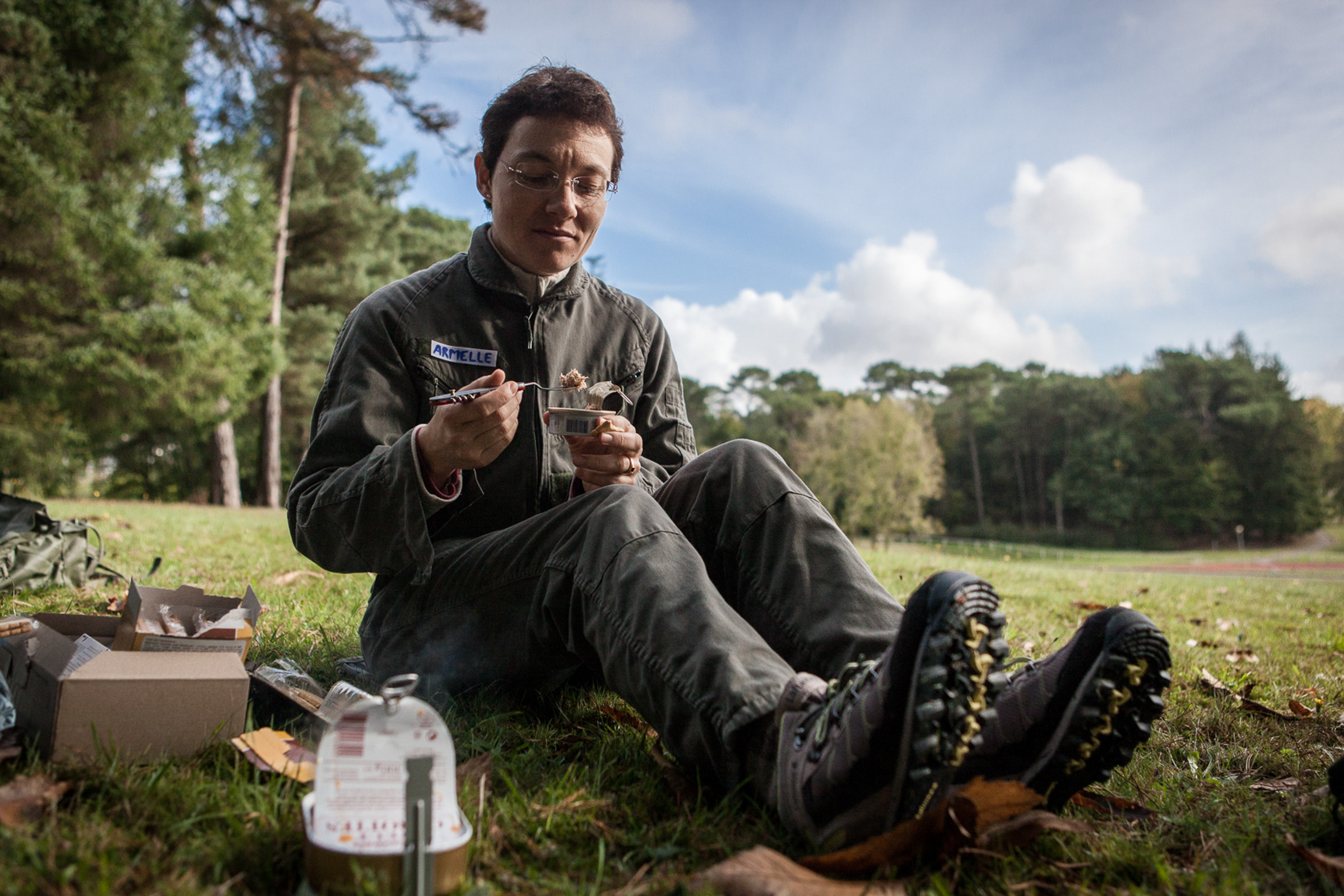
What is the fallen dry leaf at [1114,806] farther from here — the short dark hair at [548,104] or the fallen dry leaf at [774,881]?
the short dark hair at [548,104]

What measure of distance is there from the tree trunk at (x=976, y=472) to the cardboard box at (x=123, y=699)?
6658 centimetres

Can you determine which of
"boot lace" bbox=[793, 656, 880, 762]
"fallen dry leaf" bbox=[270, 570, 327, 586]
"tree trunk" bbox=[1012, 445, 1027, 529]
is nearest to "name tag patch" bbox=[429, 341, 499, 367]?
"boot lace" bbox=[793, 656, 880, 762]

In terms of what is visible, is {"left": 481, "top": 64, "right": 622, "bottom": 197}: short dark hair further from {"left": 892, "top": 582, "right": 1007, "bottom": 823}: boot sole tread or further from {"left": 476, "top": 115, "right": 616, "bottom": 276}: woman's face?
{"left": 892, "top": 582, "right": 1007, "bottom": 823}: boot sole tread

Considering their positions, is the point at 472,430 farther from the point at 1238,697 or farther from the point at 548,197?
the point at 1238,697

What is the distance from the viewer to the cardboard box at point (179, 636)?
190cm

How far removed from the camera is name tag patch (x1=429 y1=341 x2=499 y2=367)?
2.14 meters

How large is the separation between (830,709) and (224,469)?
16.5m

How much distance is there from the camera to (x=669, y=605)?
145 centimetres

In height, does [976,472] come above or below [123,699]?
above

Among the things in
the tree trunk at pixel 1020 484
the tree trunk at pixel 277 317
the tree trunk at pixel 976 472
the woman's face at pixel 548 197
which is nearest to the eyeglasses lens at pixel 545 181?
the woman's face at pixel 548 197

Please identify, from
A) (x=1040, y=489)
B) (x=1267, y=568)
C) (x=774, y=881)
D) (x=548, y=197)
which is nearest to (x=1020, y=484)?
(x=1040, y=489)

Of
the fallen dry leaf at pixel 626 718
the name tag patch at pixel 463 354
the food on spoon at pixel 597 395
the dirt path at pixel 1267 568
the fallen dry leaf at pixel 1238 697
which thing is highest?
the name tag patch at pixel 463 354

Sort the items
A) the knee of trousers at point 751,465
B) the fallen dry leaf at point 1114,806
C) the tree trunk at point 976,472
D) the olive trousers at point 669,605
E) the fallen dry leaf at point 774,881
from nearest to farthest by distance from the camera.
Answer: the fallen dry leaf at point 774,881, the olive trousers at point 669,605, the fallen dry leaf at point 1114,806, the knee of trousers at point 751,465, the tree trunk at point 976,472

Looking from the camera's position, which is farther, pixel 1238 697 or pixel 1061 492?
pixel 1061 492
